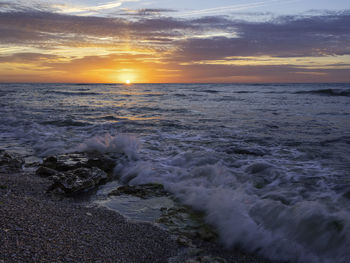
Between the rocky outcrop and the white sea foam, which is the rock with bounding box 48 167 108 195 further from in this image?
the white sea foam

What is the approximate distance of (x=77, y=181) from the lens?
→ 4.88 metres

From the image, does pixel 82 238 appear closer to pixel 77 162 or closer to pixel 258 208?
pixel 258 208

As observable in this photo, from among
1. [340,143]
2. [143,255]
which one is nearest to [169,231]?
[143,255]

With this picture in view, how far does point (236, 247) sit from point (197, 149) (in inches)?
175

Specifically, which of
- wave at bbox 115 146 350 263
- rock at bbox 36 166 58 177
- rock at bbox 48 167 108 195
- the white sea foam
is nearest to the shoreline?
wave at bbox 115 146 350 263

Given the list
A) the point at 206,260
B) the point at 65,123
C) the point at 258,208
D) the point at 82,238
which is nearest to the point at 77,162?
the point at 82,238

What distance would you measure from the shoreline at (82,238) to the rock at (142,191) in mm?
753

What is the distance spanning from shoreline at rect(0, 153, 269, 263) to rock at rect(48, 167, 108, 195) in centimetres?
55

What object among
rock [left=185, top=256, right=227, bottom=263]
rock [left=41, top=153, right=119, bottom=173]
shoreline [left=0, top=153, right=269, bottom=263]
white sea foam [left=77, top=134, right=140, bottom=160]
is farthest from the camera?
white sea foam [left=77, top=134, right=140, bottom=160]

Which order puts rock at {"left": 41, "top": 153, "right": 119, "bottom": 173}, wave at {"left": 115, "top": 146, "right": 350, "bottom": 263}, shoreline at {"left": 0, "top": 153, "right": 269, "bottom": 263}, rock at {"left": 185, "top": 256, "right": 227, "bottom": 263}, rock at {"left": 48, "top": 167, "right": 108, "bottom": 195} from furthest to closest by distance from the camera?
rock at {"left": 41, "top": 153, "right": 119, "bottom": 173} → rock at {"left": 48, "top": 167, "right": 108, "bottom": 195} → wave at {"left": 115, "top": 146, "right": 350, "bottom": 263} → rock at {"left": 185, "top": 256, "right": 227, "bottom": 263} → shoreline at {"left": 0, "top": 153, "right": 269, "bottom": 263}

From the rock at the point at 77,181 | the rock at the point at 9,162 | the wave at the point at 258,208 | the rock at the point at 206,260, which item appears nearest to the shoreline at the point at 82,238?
the rock at the point at 206,260

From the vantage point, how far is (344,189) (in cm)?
Result: 473

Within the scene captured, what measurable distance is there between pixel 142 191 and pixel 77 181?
120 centimetres

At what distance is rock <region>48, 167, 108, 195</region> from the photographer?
4.67m
